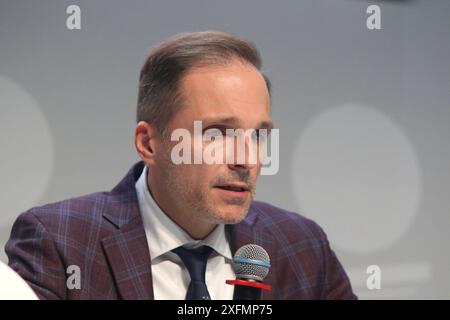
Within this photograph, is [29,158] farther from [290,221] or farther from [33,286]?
[290,221]

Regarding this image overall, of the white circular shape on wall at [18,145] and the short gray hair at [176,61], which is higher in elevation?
the short gray hair at [176,61]

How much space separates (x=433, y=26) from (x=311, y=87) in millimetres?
496

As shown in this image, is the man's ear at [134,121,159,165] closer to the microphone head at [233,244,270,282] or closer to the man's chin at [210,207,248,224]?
the man's chin at [210,207,248,224]

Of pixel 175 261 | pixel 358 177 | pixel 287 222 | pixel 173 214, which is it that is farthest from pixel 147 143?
pixel 358 177

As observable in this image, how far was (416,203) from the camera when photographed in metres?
1.99

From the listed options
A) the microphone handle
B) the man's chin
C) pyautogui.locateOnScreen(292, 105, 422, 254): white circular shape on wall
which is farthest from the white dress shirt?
pyautogui.locateOnScreen(292, 105, 422, 254): white circular shape on wall

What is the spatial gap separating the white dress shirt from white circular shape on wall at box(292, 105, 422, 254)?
407mm

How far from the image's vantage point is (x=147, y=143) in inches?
63.8

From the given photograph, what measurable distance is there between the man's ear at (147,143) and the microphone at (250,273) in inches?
15.8

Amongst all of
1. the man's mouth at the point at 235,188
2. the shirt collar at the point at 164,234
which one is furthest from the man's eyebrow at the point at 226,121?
the shirt collar at the point at 164,234

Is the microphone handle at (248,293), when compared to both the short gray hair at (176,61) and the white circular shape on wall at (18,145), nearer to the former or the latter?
the short gray hair at (176,61)

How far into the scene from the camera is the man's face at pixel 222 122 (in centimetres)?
148

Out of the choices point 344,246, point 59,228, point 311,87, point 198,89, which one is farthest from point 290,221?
point 59,228

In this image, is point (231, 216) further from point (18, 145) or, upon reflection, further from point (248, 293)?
point (18, 145)
